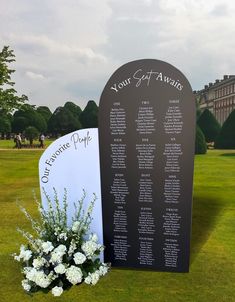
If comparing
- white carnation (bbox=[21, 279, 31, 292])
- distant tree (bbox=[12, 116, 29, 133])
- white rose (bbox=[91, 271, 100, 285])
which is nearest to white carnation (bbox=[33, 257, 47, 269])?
white carnation (bbox=[21, 279, 31, 292])

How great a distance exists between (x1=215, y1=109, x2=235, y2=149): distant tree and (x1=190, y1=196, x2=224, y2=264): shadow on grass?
27.4m

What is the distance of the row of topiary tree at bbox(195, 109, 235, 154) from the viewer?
38.4 meters

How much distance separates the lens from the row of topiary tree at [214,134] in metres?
38.4

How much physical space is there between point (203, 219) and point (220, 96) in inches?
4046

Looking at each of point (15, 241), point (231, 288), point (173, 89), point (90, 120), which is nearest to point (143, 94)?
point (173, 89)

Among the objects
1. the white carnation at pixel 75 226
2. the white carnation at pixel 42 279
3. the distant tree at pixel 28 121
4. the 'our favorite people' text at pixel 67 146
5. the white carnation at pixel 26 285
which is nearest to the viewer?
the white carnation at pixel 42 279

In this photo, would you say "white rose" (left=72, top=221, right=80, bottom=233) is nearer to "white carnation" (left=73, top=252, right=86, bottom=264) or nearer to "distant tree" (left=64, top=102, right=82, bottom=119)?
"white carnation" (left=73, top=252, right=86, bottom=264)

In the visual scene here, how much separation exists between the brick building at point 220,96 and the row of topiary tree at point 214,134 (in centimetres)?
5440

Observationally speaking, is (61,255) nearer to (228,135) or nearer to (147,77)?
(147,77)

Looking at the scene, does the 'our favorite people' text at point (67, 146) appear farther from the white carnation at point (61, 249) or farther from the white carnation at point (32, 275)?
the white carnation at point (32, 275)

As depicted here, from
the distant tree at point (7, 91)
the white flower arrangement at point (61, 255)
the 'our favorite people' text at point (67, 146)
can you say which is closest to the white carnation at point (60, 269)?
the white flower arrangement at point (61, 255)

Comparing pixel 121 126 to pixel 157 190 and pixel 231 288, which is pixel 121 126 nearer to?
pixel 157 190

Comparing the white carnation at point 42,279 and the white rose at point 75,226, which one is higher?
the white rose at point 75,226

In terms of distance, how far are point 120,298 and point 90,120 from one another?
2578 inches
